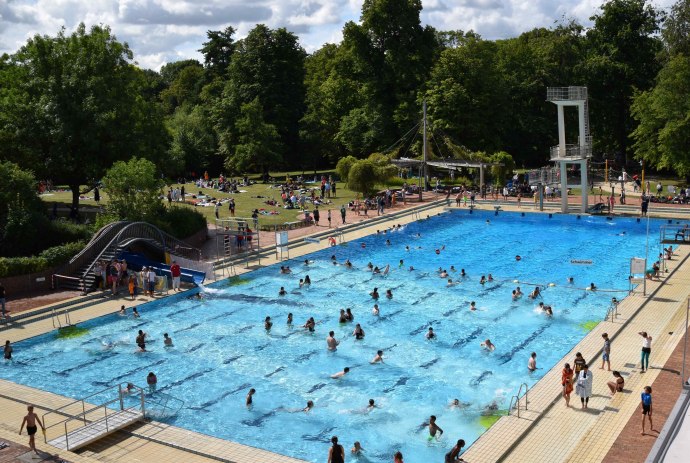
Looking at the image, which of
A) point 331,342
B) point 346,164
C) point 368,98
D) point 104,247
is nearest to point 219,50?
point 368,98

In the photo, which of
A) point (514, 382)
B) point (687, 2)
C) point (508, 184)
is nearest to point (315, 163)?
point (508, 184)

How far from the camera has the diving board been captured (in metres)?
15.4

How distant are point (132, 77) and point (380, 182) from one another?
18.1 m

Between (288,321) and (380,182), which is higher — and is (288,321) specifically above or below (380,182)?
below

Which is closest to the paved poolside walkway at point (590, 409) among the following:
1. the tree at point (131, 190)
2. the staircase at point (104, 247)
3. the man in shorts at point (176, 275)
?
the man in shorts at point (176, 275)

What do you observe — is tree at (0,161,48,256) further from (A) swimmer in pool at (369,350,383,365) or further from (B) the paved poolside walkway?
(B) the paved poolside walkway

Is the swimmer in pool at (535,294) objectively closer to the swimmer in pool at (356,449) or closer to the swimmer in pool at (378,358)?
the swimmer in pool at (378,358)

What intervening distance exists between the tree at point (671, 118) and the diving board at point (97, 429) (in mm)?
Answer: 43219

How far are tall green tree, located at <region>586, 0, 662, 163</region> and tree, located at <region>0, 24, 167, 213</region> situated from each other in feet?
135

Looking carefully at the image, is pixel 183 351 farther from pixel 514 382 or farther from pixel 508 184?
pixel 508 184

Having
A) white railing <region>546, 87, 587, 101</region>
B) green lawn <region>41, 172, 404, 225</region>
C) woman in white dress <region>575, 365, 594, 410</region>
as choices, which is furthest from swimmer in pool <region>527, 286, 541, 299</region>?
white railing <region>546, 87, 587, 101</region>

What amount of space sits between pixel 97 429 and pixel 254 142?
47.0 metres

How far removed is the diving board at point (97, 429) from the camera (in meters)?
15.4

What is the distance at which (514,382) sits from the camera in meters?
19.5
